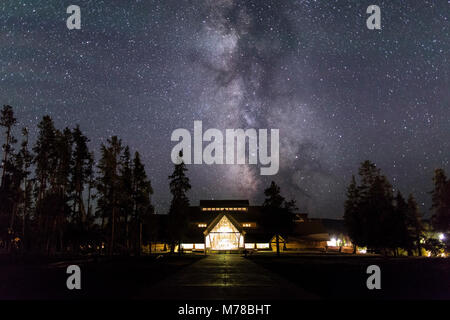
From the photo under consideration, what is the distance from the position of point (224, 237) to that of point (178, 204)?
15356 millimetres

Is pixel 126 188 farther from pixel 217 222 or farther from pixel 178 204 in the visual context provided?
pixel 217 222

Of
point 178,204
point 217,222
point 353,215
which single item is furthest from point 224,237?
point 353,215

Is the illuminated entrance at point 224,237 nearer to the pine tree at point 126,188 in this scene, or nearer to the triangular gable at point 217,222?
the triangular gable at point 217,222

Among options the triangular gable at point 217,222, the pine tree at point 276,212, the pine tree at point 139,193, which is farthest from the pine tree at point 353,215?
the pine tree at point 139,193

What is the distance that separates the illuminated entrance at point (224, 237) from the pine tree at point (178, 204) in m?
11.0

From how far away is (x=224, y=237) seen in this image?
73.6 m

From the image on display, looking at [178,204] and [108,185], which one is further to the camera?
[178,204]

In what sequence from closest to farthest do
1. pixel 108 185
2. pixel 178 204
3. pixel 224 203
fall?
pixel 108 185
pixel 178 204
pixel 224 203

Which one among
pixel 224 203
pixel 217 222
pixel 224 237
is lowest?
pixel 224 237

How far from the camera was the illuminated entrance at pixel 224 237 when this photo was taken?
240 ft

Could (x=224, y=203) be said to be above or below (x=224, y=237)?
above

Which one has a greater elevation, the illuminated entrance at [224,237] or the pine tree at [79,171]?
the pine tree at [79,171]

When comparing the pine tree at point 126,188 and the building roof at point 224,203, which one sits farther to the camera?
the building roof at point 224,203
